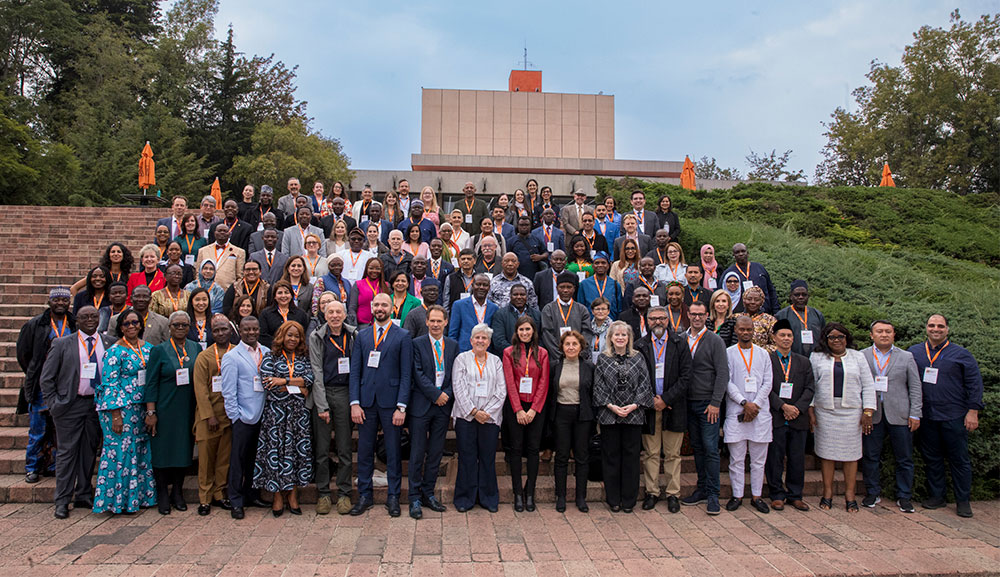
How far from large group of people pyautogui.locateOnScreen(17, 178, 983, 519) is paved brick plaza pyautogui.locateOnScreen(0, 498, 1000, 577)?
0.23 m

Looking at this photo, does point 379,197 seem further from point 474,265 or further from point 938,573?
point 938,573

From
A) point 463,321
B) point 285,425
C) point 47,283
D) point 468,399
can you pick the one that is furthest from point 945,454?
point 47,283

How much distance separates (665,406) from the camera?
6.07 metres

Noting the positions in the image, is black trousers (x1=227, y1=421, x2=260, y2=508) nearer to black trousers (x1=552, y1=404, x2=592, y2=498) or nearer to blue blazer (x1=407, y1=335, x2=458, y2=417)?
blue blazer (x1=407, y1=335, x2=458, y2=417)

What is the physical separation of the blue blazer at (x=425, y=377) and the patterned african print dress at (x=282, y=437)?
3.33 ft

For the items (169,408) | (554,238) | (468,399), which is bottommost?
(169,408)

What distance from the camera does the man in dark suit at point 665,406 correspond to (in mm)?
6094

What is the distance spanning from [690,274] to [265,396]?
5163 millimetres

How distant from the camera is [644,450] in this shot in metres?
6.34

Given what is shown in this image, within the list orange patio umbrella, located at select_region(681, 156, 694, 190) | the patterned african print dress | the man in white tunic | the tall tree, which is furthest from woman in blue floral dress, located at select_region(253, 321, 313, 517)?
the tall tree

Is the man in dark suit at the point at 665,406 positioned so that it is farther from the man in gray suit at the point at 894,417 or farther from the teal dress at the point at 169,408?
the teal dress at the point at 169,408

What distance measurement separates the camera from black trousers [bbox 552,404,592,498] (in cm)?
601

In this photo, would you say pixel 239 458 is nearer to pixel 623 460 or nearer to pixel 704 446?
pixel 623 460

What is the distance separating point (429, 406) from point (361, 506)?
1.14m
